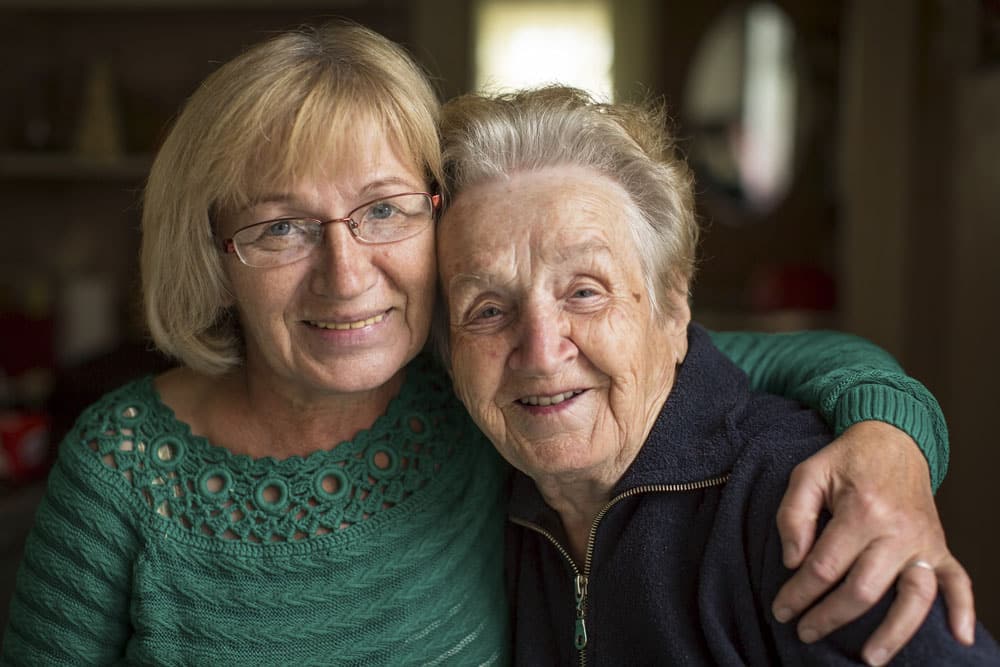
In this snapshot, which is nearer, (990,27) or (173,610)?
(173,610)

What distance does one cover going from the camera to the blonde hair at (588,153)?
52.5 inches

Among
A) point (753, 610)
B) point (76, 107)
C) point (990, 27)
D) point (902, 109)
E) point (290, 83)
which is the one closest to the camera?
point (753, 610)

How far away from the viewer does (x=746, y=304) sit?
4270 millimetres

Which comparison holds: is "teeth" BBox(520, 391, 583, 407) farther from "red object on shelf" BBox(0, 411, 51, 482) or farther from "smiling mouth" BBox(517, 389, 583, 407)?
"red object on shelf" BBox(0, 411, 51, 482)

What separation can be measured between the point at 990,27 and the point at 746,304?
1711mm

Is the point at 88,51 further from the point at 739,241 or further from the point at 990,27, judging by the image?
the point at 990,27

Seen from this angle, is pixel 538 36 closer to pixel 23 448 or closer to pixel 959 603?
pixel 23 448

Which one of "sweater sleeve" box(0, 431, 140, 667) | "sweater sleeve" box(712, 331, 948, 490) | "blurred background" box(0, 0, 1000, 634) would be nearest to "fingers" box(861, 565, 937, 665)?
"sweater sleeve" box(712, 331, 948, 490)

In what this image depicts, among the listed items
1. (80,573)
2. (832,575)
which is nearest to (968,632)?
(832,575)

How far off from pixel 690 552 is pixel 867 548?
263 mm

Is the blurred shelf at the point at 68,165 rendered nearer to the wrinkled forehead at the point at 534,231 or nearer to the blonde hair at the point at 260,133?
the blonde hair at the point at 260,133

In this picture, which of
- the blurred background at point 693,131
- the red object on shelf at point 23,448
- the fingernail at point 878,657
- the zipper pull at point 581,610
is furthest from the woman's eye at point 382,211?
the blurred background at point 693,131

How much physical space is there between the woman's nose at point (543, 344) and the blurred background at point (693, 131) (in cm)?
229

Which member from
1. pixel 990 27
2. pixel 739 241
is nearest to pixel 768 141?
pixel 739 241
